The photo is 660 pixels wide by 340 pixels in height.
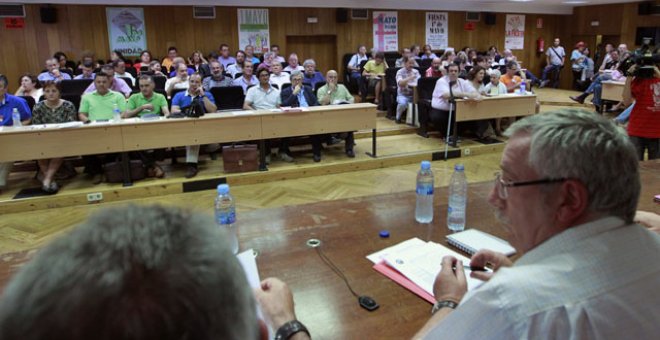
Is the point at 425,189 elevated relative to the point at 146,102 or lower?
lower

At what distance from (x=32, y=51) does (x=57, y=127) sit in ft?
20.9

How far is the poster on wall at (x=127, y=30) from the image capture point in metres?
9.90

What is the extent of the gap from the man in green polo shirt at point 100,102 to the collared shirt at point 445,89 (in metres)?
4.02

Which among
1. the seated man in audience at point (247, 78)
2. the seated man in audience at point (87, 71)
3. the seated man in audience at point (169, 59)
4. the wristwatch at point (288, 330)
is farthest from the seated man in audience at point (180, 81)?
the wristwatch at point (288, 330)

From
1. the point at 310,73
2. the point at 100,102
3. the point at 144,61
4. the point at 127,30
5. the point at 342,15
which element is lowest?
the point at 100,102

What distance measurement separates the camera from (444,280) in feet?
4.34

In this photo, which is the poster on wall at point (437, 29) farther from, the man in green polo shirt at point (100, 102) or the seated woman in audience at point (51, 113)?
the seated woman in audience at point (51, 113)

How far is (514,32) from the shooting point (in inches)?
554

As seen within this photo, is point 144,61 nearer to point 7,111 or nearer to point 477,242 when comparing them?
point 7,111

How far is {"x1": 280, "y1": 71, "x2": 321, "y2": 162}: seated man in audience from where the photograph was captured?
578 centimetres

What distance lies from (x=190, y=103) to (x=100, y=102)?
0.94 m

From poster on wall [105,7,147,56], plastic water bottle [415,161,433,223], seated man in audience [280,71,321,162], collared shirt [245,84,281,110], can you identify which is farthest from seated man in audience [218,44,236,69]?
plastic water bottle [415,161,433,223]

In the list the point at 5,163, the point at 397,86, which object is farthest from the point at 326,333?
the point at 397,86

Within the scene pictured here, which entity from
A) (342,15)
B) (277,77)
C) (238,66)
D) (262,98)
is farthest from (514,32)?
(262,98)
